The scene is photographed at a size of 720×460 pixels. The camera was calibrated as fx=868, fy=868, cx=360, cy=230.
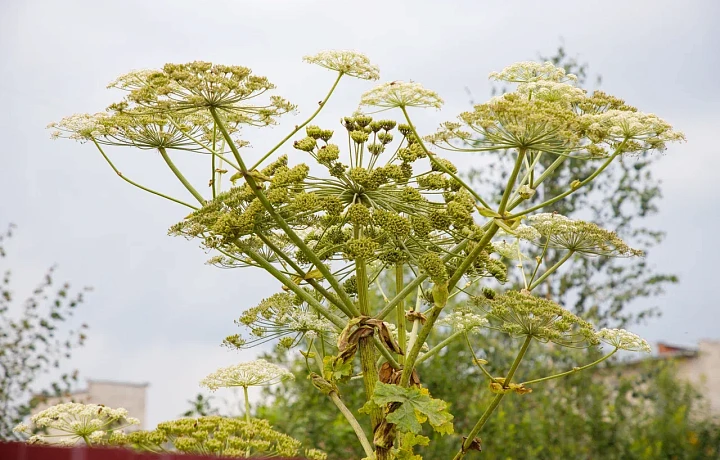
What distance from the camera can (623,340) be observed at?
4465 millimetres

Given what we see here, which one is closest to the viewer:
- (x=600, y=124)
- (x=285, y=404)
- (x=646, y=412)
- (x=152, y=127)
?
(x=600, y=124)

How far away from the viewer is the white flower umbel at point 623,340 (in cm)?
443

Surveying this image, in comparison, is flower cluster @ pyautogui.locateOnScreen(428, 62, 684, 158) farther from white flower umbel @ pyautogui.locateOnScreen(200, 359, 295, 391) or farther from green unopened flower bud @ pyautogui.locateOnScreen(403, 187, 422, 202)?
white flower umbel @ pyautogui.locateOnScreen(200, 359, 295, 391)

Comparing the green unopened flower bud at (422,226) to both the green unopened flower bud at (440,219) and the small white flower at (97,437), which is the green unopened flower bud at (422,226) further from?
the small white flower at (97,437)

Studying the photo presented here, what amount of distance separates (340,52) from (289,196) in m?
0.68

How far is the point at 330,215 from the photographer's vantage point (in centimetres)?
372

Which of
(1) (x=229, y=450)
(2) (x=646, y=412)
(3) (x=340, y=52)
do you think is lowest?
(1) (x=229, y=450)

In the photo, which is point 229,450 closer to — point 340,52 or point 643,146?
point 340,52

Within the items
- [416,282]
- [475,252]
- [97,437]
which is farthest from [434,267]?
[97,437]

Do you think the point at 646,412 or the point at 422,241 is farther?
the point at 646,412

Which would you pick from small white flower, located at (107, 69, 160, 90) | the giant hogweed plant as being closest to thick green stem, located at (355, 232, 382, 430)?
the giant hogweed plant

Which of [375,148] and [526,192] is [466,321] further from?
[375,148]

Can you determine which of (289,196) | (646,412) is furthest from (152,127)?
(646,412)

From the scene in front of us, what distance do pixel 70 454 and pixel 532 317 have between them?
2572 mm
